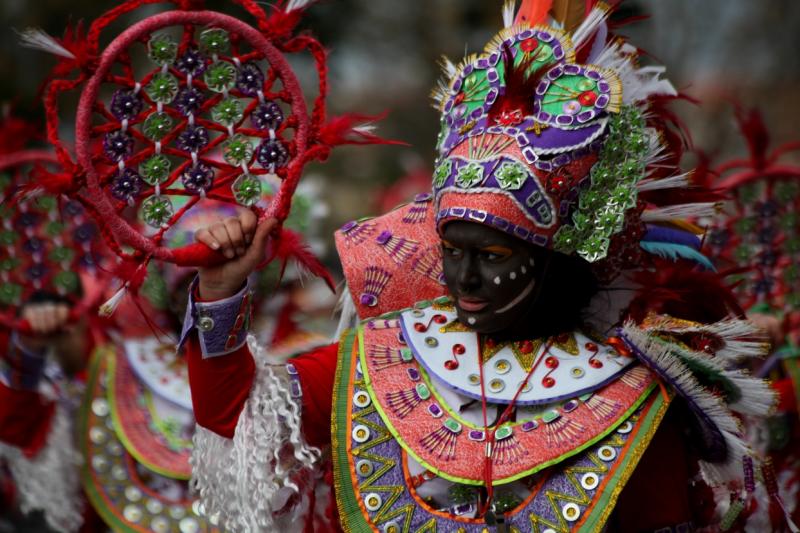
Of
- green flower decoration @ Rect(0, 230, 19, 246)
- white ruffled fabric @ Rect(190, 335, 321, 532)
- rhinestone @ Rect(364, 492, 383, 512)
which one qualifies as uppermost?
white ruffled fabric @ Rect(190, 335, 321, 532)

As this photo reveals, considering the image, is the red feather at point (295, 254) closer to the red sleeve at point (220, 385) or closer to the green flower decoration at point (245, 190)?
the green flower decoration at point (245, 190)

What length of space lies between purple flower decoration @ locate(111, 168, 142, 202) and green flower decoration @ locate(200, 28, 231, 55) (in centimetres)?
→ 30

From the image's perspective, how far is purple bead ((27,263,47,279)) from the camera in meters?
4.33

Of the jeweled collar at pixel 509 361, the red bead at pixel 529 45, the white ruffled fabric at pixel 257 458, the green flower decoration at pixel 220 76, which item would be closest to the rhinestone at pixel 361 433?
the white ruffled fabric at pixel 257 458

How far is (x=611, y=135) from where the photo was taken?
266cm

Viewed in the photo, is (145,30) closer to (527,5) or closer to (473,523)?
(527,5)

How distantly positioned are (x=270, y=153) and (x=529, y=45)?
660mm

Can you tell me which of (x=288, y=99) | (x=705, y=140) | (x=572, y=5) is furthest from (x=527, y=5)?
(x=705, y=140)

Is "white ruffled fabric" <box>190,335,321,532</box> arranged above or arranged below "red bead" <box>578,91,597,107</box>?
below

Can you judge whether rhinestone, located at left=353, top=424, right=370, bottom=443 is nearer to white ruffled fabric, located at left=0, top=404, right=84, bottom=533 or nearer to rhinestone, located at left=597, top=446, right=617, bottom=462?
rhinestone, located at left=597, top=446, right=617, bottom=462

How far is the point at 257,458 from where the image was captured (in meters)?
2.55

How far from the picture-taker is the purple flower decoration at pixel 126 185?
246 centimetres

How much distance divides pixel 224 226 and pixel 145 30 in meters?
0.43

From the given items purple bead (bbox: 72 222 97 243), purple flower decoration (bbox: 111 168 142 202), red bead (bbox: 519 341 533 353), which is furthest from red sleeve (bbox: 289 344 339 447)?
purple bead (bbox: 72 222 97 243)
